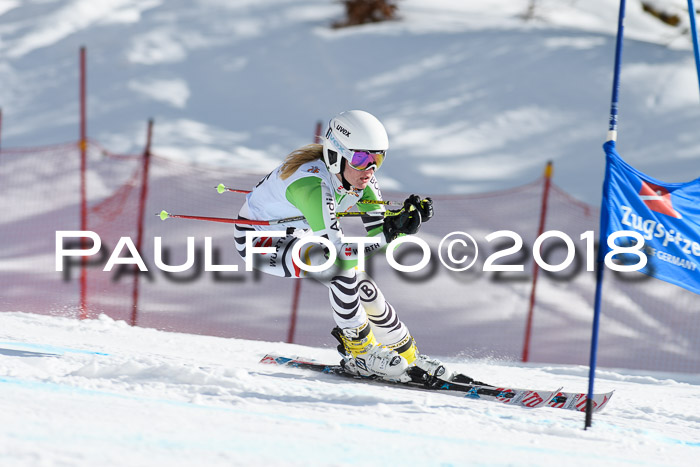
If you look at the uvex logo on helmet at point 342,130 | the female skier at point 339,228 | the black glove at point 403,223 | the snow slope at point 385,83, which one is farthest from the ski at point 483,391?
the snow slope at point 385,83

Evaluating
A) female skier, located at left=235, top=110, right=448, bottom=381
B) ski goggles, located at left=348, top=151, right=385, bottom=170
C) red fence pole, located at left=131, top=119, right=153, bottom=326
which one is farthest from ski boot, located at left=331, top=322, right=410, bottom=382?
red fence pole, located at left=131, top=119, right=153, bottom=326

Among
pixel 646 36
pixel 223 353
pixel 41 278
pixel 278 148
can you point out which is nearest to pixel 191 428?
pixel 223 353

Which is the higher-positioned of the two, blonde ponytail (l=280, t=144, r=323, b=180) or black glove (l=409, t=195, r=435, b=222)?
blonde ponytail (l=280, t=144, r=323, b=180)

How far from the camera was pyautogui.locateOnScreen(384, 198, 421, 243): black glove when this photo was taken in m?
4.32

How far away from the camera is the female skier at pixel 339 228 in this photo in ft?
14.6

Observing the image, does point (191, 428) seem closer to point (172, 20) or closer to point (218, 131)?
point (218, 131)

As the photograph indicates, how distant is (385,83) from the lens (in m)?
15.4

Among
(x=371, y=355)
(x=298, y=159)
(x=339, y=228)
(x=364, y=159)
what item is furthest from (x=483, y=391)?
(x=298, y=159)

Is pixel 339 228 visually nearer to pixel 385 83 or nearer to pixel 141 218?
pixel 141 218

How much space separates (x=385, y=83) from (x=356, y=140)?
11.2 metres

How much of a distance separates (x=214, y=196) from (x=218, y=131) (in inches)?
189

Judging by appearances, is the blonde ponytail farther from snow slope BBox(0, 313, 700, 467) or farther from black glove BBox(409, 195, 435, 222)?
snow slope BBox(0, 313, 700, 467)

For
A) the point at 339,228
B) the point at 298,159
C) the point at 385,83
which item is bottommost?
the point at 339,228

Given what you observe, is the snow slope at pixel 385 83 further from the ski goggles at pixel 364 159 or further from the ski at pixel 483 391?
the ski goggles at pixel 364 159
